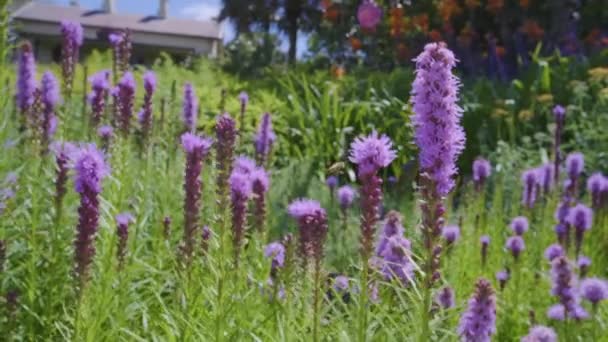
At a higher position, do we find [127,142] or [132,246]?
[127,142]

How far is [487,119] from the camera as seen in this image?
8.52 metres

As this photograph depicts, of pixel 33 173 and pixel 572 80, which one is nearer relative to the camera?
pixel 33 173

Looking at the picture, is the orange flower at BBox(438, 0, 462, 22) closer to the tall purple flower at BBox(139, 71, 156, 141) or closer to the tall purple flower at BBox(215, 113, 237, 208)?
the tall purple flower at BBox(139, 71, 156, 141)

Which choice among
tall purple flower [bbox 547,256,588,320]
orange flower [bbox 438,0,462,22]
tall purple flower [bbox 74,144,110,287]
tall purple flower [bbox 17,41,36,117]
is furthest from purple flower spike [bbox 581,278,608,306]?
orange flower [bbox 438,0,462,22]

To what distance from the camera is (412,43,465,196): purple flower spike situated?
1.73 meters

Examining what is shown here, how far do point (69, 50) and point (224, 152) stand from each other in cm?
184

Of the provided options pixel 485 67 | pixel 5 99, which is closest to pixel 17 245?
pixel 5 99

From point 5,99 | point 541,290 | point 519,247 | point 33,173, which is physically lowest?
point 541,290

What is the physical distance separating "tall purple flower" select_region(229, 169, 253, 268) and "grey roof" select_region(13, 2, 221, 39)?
143 feet

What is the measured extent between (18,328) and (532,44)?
9.86 meters

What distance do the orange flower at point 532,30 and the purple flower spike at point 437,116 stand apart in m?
9.89

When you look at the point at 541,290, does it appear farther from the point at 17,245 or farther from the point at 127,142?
the point at 17,245

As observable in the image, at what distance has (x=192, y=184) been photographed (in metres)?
2.34

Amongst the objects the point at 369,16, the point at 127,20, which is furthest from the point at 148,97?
the point at 127,20
